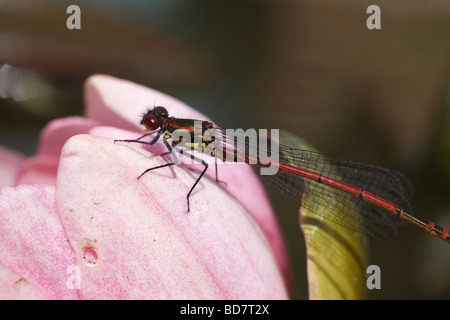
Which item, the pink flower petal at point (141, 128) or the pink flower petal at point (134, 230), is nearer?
the pink flower petal at point (134, 230)

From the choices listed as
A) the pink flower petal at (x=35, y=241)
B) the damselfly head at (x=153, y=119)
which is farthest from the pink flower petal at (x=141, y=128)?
the pink flower petal at (x=35, y=241)

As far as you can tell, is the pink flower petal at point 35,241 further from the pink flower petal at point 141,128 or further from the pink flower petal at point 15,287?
the pink flower petal at point 141,128

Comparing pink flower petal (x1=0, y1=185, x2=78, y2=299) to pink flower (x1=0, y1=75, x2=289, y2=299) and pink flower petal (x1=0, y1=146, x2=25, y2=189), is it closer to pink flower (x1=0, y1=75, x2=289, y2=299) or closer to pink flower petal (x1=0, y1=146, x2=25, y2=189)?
pink flower (x1=0, y1=75, x2=289, y2=299)

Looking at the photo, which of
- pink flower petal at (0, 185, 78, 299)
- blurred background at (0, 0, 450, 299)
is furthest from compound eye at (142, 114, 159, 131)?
blurred background at (0, 0, 450, 299)

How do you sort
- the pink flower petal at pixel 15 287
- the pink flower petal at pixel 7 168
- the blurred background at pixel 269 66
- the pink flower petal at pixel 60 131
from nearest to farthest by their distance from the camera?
the pink flower petal at pixel 15 287, the pink flower petal at pixel 60 131, the pink flower petal at pixel 7 168, the blurred background at pixel 269 66

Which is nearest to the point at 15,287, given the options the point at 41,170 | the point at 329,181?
the point at 41,170

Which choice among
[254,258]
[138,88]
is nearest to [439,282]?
[254,258]
